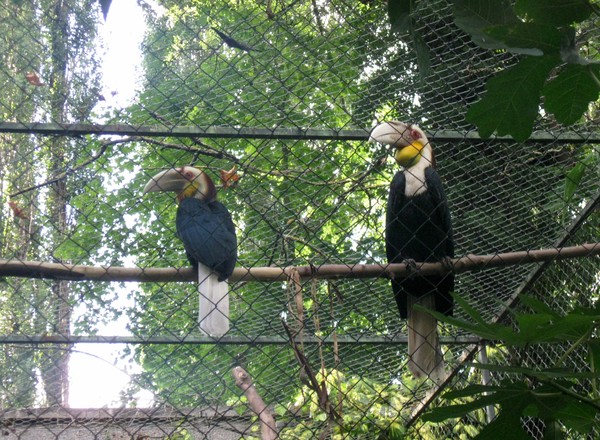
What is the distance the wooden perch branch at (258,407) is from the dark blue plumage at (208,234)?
37cm

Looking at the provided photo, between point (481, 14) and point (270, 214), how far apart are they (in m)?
2.55

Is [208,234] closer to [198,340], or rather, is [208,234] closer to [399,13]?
[198,340]

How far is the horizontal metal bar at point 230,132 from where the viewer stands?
7.01ft

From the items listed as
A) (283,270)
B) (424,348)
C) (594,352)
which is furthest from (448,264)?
(594,352)

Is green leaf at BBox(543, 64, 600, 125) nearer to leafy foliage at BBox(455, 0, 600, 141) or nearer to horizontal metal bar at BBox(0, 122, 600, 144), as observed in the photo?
leafy foliage at BBox(455, 0, 600, 141)

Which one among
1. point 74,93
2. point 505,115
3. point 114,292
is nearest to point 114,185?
point 114,292

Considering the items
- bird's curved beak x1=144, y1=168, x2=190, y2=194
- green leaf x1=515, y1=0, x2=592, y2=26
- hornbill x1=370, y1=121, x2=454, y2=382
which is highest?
bird's curved beak x1=144, y1=168, x2=190, y2=194

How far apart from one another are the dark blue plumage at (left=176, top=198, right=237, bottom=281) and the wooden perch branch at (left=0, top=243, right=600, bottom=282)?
4.1 inches

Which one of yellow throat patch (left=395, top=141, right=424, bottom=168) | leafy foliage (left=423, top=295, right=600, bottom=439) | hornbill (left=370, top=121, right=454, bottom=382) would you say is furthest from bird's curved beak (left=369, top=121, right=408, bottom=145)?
leafy foliage (left=423, top=295, right=600, bottom=439)

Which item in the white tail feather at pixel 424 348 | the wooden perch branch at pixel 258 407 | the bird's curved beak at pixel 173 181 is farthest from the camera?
the bird's curved beak at pixel 173 181

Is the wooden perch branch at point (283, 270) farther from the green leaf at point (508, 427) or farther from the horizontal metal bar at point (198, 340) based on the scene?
the green leaf at point (508, 427)

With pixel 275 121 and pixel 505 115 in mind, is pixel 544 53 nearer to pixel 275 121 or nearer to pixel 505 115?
pixel 505 115

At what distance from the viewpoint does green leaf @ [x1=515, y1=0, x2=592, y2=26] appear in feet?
2.61

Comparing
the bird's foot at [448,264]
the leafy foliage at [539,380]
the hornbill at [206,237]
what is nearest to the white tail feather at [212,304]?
the hornbill at [206,237]
